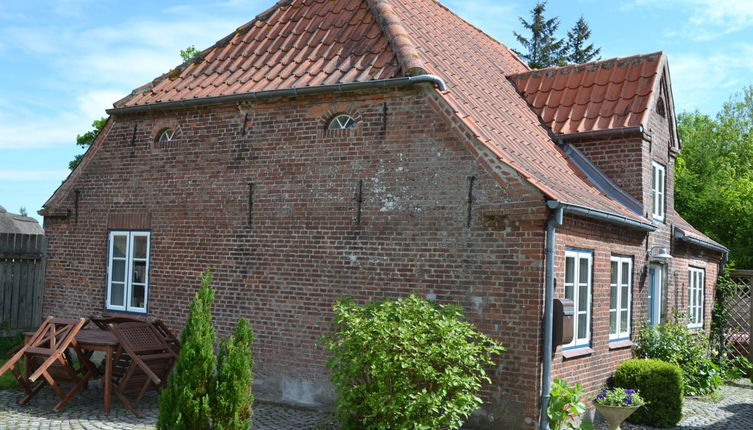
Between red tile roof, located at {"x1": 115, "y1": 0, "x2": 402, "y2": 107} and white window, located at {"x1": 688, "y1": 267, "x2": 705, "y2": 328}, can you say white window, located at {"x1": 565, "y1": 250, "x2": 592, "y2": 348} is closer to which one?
red tile roof, located at {"x1": 115, "y1": 0, "x2": 402, "y2": 107}

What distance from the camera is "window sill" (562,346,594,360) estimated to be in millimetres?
10145

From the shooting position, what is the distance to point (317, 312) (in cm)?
1102

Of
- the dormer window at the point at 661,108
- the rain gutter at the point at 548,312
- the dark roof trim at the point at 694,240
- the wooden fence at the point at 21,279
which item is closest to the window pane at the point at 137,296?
the wooden fence at the point at 21,279

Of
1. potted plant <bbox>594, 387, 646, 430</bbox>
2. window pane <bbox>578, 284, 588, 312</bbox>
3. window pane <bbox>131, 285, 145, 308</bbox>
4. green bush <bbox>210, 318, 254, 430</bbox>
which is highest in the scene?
window pane <bbox>578, 284, 588, 312</bbox>

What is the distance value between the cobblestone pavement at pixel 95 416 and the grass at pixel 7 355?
0.30m

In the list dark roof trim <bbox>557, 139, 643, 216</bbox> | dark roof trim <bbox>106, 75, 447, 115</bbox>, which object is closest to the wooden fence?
dark roof trim <bbox>106, 75, 447, 115</bbox>

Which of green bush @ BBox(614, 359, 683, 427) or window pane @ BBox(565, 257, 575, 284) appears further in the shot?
green bush @ BBox(614, 359, 683, 427)

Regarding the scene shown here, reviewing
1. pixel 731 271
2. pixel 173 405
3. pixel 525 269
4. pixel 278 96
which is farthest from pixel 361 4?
pixel 731 271

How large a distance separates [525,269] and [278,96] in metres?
4.70

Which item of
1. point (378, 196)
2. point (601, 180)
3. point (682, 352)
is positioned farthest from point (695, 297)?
point (378, 196)

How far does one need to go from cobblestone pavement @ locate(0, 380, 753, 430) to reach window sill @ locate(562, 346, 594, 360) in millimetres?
1040

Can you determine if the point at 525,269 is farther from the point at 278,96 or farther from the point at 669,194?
the point at 669,194

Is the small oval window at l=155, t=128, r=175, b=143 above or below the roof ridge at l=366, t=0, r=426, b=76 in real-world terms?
below

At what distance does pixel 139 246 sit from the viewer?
1293 cm
